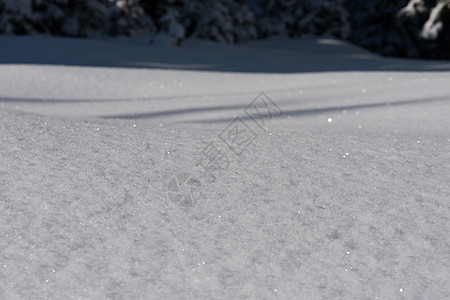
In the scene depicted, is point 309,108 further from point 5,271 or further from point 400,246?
point 5,271

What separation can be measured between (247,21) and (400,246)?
1376 cm

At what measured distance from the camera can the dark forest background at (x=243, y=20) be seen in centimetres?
1105

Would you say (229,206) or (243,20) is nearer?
(229,206)

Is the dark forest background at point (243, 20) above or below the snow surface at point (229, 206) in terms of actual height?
below

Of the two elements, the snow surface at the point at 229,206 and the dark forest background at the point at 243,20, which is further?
the dark forest background at the point at 243,20

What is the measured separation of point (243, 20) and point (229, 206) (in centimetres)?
1340

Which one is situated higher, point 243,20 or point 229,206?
point 229,206

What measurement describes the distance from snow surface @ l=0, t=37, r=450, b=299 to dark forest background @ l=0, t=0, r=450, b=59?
756 cm

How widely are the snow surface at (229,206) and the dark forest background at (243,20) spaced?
7.56 meters

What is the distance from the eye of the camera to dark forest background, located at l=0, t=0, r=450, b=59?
36.2 feet

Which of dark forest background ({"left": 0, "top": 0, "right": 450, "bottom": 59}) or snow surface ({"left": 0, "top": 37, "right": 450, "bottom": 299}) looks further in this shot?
dark forest background ({"left": 0, "top": 0, "right": 450, "bottom": 59})

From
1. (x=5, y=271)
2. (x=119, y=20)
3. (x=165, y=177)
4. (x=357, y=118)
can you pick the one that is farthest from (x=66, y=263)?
(x=119, y=20)

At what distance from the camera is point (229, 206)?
6.31 ft

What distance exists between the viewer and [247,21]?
14852mm
